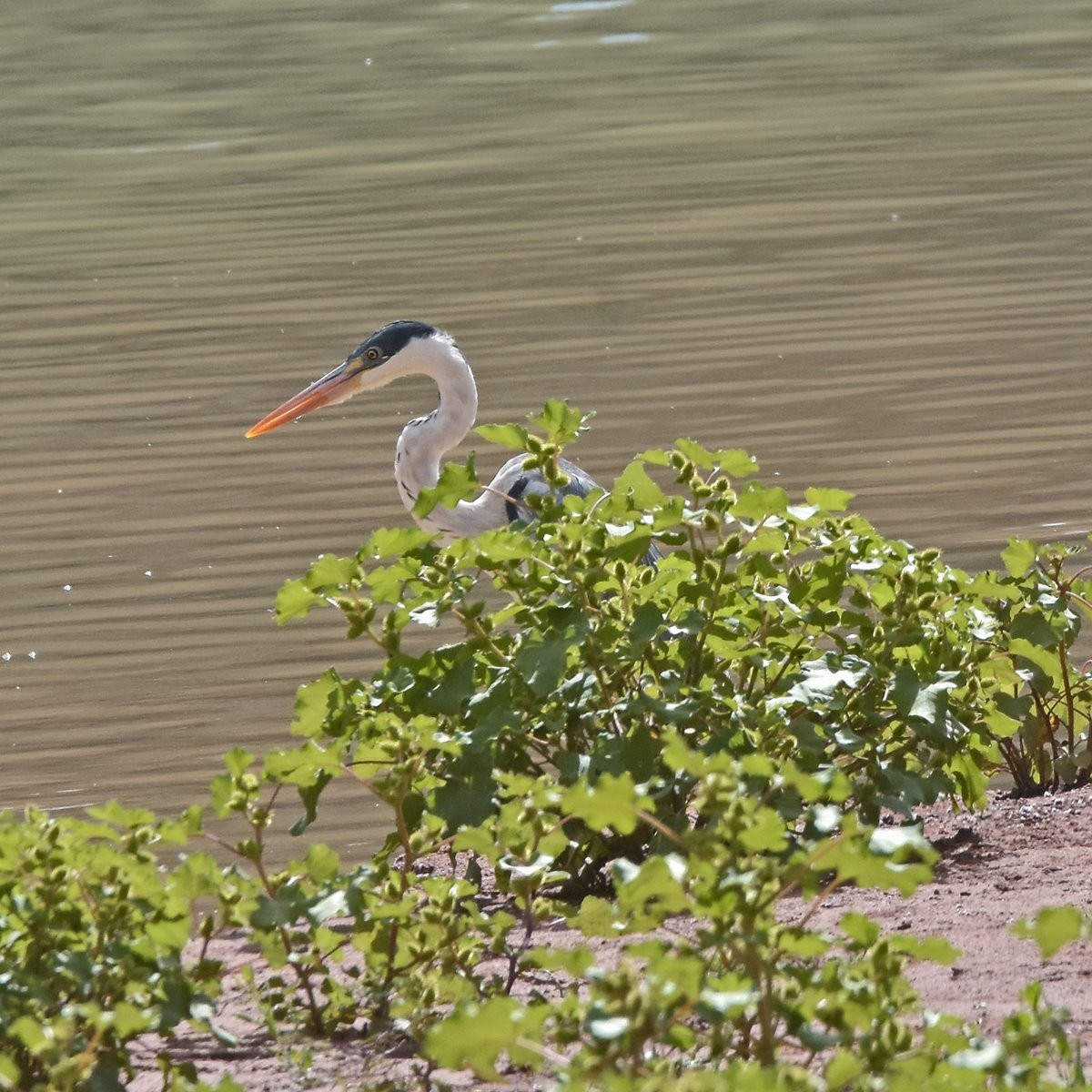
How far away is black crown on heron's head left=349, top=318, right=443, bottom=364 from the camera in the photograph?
7.67m

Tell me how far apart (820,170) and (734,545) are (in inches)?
493

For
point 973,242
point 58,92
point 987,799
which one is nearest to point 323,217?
point 973,242

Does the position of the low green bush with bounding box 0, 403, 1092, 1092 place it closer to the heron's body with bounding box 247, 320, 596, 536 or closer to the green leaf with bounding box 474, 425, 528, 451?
the green leaf with bounding box 474, 425, 528, 451

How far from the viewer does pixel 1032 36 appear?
2280 cm

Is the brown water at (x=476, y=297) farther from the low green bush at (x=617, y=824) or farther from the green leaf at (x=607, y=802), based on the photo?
the green leaf at (x=607, y=802)

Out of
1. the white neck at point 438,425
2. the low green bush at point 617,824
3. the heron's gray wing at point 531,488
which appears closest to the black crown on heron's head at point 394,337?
the white neck at point 438,425

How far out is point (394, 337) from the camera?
7801 millimetres

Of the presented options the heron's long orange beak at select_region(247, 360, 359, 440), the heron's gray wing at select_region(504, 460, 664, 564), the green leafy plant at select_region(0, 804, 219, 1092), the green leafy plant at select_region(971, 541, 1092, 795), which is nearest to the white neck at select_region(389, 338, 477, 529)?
the heron's gray wing at select_region(504, 460, 664, 564)

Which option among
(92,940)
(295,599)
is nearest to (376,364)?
(295,599)

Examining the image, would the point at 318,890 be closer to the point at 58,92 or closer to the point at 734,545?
the point at 734,545

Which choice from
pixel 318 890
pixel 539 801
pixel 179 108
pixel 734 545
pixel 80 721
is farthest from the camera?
pixel 179 108

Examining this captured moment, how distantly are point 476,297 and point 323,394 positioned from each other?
207 inches

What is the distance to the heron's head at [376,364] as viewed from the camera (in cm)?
763

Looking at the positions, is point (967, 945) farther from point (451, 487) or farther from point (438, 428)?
point (438, 428)
